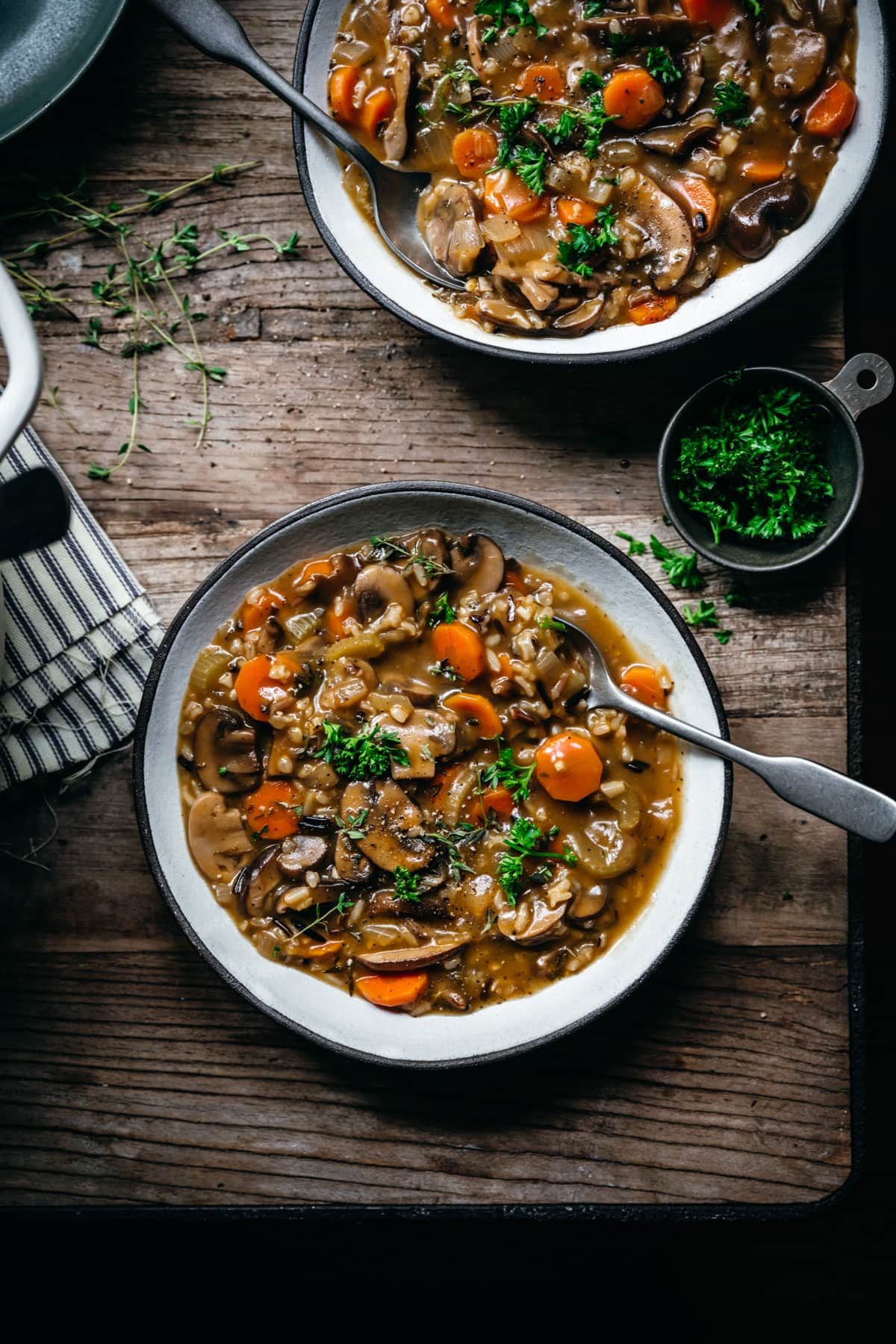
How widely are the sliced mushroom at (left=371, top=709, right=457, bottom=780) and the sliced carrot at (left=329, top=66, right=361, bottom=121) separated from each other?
6.37 feet

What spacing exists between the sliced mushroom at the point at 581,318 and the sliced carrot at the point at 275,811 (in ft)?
5.57

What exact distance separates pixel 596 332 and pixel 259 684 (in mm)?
1554

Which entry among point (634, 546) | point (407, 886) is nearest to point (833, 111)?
point (634, 546)

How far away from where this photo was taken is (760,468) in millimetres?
3057

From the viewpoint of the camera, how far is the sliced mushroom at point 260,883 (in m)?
3.02

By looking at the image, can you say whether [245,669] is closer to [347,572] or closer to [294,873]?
[347,572]

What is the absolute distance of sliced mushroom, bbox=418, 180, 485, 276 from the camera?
9.87 ft

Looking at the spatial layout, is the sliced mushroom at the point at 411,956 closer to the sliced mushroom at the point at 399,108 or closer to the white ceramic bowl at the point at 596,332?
the white ceramic bowl at the point at 596,332

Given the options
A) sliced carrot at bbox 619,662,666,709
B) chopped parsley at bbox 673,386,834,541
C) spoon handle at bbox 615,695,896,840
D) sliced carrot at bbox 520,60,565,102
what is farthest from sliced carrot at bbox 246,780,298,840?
sliced carrot at bbox 520,60,565,102

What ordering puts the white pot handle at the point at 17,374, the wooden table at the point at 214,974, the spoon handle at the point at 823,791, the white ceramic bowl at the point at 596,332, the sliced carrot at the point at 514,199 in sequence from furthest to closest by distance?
1. the wooden table at the point at 214,974
2. the sliced carrot at the point at 514,199
3. the white ceramic bowl at the point at 596,332
4. the spoon handle at the point at 823,791
5. the white pot handle at the point at 17,374

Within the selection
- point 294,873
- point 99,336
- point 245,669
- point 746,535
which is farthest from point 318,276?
point 294,873

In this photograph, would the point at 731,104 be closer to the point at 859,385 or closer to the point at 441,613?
the point at 859,385

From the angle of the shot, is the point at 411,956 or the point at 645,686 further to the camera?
the point at 645,686

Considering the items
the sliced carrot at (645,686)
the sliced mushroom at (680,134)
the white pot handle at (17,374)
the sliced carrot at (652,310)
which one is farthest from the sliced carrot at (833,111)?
the white pot handle at (17,374)
